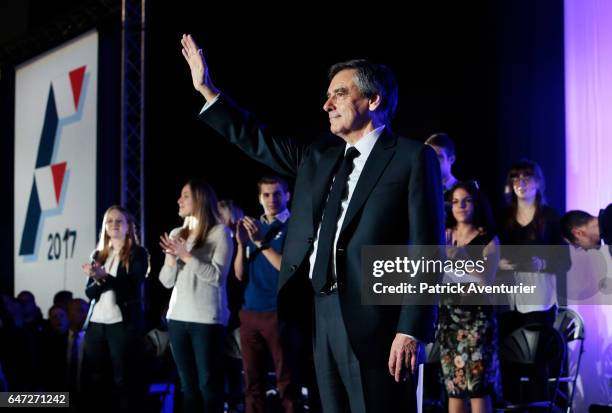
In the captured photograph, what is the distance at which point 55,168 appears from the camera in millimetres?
8492

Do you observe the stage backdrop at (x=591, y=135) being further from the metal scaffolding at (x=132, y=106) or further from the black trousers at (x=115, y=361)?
the metal scaffolding at (x=132, y=106)

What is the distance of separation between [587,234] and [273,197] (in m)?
1.81

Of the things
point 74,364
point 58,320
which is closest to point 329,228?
point 74,364

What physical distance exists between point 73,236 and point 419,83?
405 centimetres

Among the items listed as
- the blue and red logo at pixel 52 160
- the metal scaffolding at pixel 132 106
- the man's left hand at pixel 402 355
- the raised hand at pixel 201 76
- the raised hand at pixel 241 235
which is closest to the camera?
the man's left hand at pixel 402 355

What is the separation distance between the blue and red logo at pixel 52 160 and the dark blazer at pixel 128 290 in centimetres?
391

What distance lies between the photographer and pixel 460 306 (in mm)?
3664

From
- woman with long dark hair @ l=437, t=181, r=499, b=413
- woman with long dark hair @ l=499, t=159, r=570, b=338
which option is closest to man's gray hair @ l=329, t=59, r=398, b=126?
woman with long dark hair @ l=437, t=181, r=499, b=413

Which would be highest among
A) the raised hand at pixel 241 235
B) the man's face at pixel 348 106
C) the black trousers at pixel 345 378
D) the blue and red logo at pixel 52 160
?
the blue and red logo at pixel 52 160

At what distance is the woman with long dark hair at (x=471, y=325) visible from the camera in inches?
142

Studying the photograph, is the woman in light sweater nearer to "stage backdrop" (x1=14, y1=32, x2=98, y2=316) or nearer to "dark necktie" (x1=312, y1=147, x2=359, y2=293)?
"dark necktie" (x1=312, y1=147, x2=359, y2=293)

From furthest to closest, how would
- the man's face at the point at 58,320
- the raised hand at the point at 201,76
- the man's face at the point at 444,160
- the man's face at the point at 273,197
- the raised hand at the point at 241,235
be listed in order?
the man's face at the point at 58,320
the man's face at the point at 273,197
the man's face at the point at 444,160
the raised hand at the point at 241,235
the raised hand at the point at 201,76

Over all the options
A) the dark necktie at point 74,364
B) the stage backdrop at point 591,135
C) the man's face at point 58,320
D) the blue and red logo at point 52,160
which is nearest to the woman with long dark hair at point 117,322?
the dark necktie at point 74,364

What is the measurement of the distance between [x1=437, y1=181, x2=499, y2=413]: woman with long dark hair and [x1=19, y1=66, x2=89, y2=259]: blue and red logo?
5.47 m
